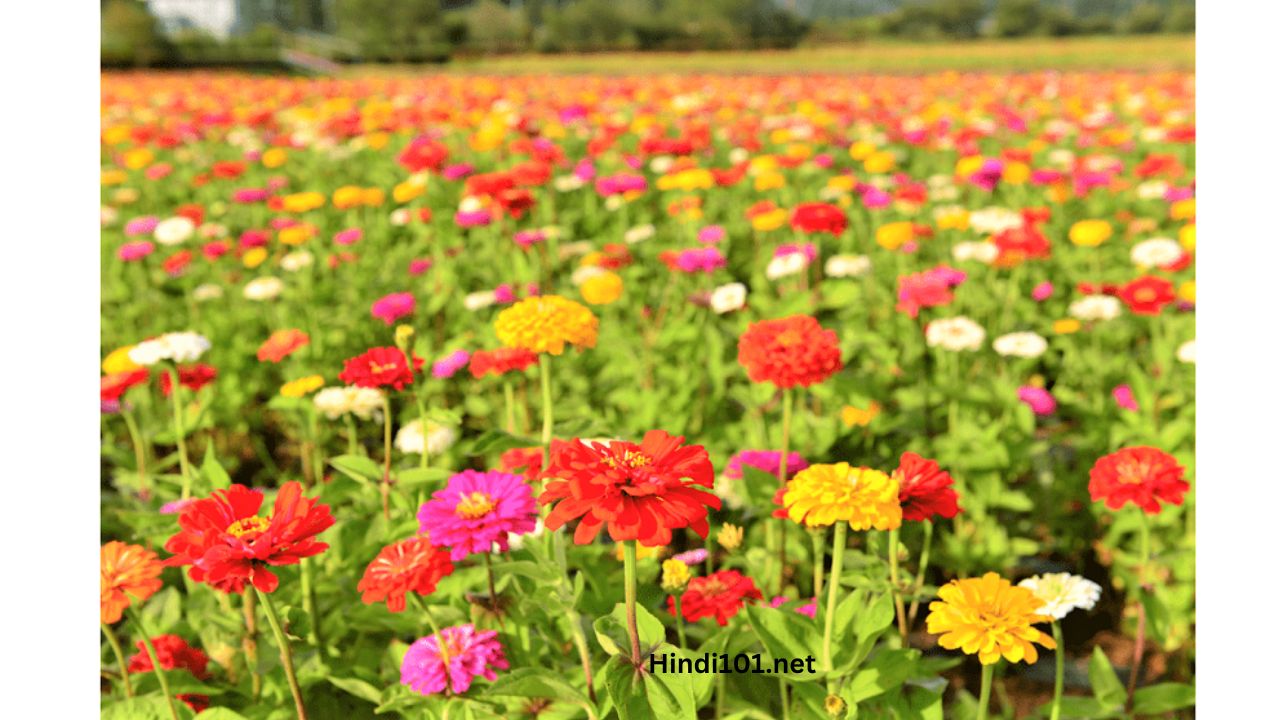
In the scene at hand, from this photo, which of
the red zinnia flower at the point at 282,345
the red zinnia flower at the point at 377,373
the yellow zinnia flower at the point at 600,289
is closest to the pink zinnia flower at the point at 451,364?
the red zinnia flower at the point at 282,345

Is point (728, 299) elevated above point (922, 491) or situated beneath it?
elevated above

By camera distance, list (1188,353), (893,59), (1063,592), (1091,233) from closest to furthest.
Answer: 1. (1063,592)
2. (1188,353)
3. (1091,233)
4. (893,59)

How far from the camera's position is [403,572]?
1146mm

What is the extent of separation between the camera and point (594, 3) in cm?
2102

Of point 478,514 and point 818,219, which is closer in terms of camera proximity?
point 478,514

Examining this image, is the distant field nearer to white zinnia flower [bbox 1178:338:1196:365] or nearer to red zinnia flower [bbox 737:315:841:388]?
white zinnia flower [bbox 1178:338:1196:365]

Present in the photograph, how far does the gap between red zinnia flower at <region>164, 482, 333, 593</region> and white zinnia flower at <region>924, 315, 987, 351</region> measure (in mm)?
1814

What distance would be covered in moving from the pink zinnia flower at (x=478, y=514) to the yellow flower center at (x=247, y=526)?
0.20m

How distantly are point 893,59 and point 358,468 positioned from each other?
1680 centimetres

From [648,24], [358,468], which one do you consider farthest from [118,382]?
[648,24]

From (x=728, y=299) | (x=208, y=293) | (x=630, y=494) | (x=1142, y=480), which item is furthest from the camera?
(x=208, y=293)

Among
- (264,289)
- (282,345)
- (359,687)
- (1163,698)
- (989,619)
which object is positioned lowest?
(1163,698)

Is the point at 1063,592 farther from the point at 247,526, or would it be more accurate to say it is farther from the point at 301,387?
the point at 301,387

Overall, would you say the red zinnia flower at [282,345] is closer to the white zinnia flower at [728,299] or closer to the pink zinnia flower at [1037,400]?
the white zinnia flower at [728,299]
